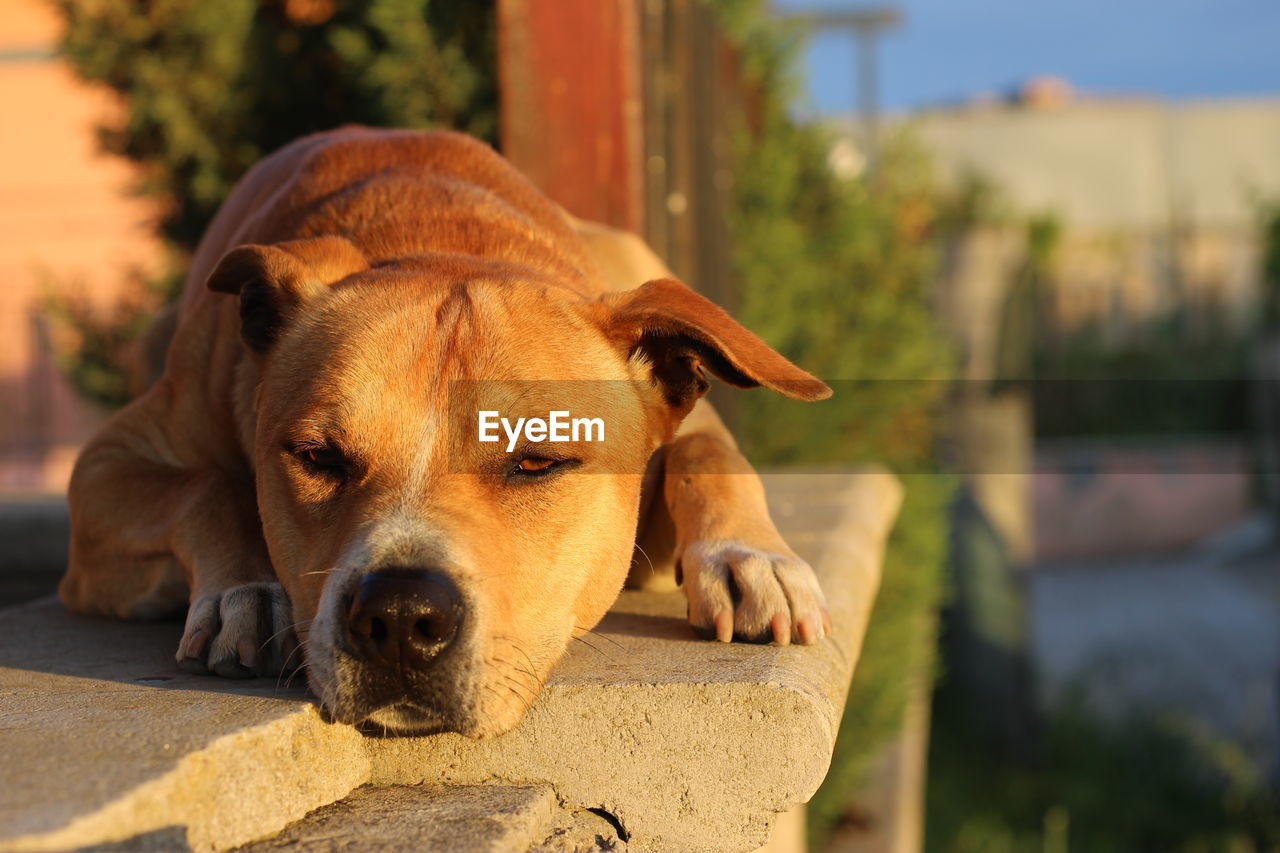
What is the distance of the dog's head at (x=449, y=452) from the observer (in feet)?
6.79

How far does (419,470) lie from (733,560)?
632 mm

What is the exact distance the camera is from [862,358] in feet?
21.9

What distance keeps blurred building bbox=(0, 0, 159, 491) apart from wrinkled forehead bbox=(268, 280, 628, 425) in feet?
30.2

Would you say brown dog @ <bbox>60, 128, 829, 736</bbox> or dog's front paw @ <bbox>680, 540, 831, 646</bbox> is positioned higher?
brown dog @ <bbox>60, 128, 829, 736</bbox>

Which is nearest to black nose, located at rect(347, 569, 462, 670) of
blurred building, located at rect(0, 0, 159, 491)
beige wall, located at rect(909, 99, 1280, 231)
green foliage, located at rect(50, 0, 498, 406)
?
green foliage, located at rect(50, 0, 498, 406)

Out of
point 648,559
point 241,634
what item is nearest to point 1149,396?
point 648,559

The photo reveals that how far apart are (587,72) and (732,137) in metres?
A: 2.05

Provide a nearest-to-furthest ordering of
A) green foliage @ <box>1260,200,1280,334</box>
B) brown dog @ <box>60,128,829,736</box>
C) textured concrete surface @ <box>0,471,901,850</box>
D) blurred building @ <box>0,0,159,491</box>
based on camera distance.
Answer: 1. textured concrete surface @ <box>0,471,901,850</box>
2. brown dog @ <box>60,128,829,736</box>
3. blurred building @ <box>0,0,159,491</box>
4. green foliage @ <box>1260,200,1280,334</box>

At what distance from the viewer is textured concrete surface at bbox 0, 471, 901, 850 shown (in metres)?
1.72

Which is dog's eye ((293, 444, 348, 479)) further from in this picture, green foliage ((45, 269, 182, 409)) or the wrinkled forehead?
green foliage ((45, 269, 182, 409))

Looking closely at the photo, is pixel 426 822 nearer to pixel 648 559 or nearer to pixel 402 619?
pixel 402 619

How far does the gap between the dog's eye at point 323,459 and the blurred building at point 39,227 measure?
933 cm

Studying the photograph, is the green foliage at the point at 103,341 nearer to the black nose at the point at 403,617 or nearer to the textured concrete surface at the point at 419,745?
the textured concrete surface at the point at 419,745

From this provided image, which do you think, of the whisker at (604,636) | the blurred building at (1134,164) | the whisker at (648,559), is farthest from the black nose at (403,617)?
the blurred building at (1134,164)
